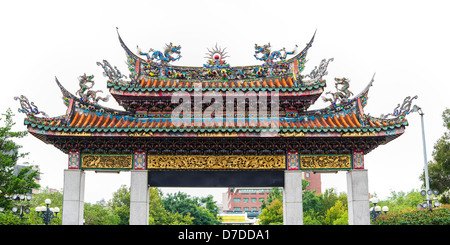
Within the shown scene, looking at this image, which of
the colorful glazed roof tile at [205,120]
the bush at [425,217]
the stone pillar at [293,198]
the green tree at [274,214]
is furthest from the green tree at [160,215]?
the stone pillar at [293,198]

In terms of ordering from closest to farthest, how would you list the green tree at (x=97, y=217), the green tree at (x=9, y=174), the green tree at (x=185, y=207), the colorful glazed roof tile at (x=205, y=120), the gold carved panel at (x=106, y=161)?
the colorful glazed roof tile at (x=205, y=120) → the gold carved panel at (x=106, y=161) → the green tree at (x=9, y=174) → the green tree at (x=97, y=217) → the green tree at (x=185, y=207)

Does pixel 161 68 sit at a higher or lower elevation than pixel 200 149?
higher

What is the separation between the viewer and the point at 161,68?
1808cm

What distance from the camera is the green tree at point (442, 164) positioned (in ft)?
130

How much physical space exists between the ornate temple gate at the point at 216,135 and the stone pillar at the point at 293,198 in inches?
1.3

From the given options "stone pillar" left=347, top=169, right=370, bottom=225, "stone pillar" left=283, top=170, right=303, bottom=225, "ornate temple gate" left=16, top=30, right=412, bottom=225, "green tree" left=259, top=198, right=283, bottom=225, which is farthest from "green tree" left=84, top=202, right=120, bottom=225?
"stone pillar" left=347, top=169, right=370, bottom=225

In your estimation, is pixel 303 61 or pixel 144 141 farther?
pixel 303 61

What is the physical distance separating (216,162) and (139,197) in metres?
2.91

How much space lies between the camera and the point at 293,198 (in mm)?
15828

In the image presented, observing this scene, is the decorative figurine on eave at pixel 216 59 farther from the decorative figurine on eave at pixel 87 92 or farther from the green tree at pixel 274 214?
the green tree at pixel 274 214

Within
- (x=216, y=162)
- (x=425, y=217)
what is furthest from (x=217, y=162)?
(x=425, y=217)
